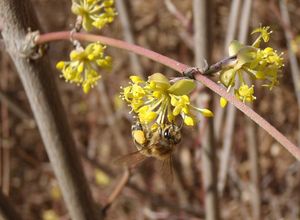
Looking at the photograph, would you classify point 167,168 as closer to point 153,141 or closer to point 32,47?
point 153,141

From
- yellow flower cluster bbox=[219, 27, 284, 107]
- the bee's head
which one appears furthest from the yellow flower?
the bee's head

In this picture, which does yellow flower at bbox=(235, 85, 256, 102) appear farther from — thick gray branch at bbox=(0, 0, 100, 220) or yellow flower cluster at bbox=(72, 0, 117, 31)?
thick gray branch at bbox=(0, 0, 100, 220)

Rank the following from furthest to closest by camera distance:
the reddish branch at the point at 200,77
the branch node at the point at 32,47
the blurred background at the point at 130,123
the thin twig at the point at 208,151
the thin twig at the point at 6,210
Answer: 1. the blurred background at the point at 130,123
2. the thin twig at the point at 208,151
3. the thin twig at the point at 6,210
4. the branch node at the point at 32,47
5. the reddish branch at the point at 200,77

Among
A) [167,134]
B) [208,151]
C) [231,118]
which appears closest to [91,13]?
[167,134]

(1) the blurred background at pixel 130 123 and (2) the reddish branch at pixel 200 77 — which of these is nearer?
(2) the reddish branch at pixel 200 77

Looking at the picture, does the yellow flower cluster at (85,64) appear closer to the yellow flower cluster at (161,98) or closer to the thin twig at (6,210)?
the yellow flower cluster at (161,98)

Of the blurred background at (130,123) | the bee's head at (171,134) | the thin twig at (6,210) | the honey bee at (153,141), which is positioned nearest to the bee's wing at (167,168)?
the honey bee at (153,141)
